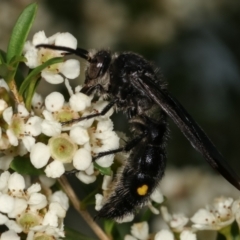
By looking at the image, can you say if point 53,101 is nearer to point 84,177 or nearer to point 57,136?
point 57,136

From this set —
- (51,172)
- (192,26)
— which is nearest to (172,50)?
(192,26)

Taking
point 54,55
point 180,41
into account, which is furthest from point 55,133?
point 180,41

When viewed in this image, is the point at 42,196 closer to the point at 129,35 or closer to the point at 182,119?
the point at 182,119

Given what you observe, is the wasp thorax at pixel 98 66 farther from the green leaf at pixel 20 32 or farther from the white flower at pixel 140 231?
the white flower at pixel 140 231

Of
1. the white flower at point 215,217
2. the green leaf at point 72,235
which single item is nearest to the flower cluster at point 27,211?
the green leaf at point 72,235

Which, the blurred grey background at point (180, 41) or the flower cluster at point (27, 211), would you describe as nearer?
the flower cluster at point (27, 211)

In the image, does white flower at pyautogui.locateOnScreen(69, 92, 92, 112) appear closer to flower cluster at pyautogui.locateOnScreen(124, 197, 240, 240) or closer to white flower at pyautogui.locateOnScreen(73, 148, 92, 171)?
white flower at pyautogui.locateOnScreen(73, 148, 92, 171)

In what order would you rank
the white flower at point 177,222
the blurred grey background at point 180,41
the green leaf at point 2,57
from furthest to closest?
the blurred grey background at point 180,41 → the white flower at point 177,222 → the green leaf at point 2,57
